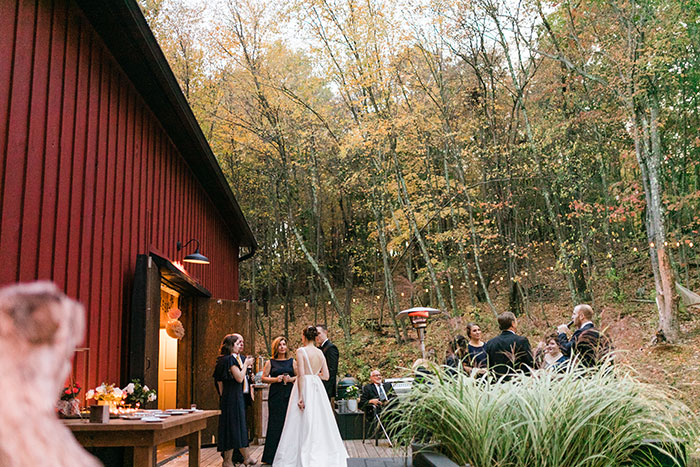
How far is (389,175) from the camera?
2016 cm

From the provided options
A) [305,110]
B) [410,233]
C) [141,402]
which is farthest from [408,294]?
[141,402]

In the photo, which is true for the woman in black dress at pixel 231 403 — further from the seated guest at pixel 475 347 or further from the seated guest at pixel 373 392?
the seated guest at pixel 373 392

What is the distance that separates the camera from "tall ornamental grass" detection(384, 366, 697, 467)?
334 cm

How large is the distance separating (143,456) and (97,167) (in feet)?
9.01

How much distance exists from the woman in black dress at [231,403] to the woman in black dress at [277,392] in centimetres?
31

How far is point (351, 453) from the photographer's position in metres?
9.26

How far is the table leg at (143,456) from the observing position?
4.18 meters

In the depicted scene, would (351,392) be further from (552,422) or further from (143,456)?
(552,422)

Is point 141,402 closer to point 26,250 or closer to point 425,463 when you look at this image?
point 26,250

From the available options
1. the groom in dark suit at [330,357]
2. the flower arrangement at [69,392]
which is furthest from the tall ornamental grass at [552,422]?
the groom in dark suit at [330,357]

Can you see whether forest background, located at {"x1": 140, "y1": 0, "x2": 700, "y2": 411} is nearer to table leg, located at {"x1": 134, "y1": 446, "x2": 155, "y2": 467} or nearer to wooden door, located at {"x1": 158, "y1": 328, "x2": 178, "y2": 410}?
wooden door, located at {"x1": 158, "y1": 328, "x2": 178, "y2": 410}

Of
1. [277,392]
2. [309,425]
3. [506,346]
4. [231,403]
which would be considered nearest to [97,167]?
[231,403]

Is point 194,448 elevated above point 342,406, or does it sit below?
above

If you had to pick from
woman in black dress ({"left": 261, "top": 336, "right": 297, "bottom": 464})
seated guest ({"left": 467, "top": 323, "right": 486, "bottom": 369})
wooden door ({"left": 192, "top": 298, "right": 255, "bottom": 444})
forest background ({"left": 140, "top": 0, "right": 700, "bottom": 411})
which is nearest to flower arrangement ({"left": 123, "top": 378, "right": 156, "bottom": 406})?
woman in black dress ({"left": 261, "top": 336, "right": 297, "bottom": 464})
